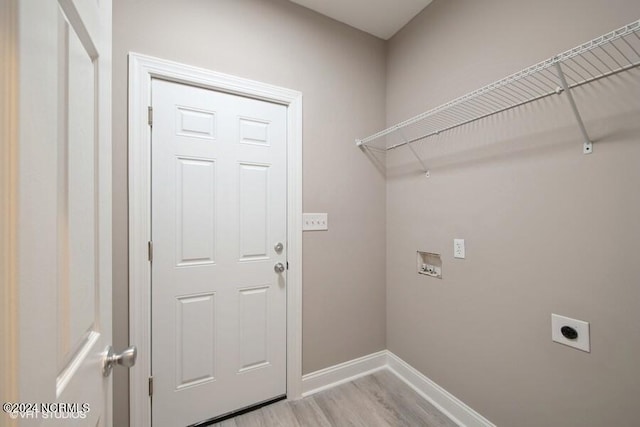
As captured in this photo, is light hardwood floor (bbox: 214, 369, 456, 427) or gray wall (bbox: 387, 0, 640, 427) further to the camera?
light hardwood floor (bbox: 214, 369, 456, 427)

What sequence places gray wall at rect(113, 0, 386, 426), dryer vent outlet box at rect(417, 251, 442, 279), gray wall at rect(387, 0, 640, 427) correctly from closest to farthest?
gray wall at rect(387, 0, 640, 427)
gray wall at rect(113, 0, 386, 426)
dryer vent outlet box at rect(417, 251, 442, 279)

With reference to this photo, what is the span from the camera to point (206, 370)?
4.97 ft

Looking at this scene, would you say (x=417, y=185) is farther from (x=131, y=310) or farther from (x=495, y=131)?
(x=131, y=310)

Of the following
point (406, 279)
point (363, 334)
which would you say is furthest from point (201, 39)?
point (363, 334)

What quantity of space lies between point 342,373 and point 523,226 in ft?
5.13

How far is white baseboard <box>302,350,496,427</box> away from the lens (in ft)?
4.96

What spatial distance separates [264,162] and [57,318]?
1.37m

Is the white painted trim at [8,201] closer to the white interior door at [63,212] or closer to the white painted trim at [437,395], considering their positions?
the white interior door at [63,212]

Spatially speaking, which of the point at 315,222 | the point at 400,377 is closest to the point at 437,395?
the point at 400,377

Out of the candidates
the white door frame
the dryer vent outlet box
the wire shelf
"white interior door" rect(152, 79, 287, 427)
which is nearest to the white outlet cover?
the dryer vent outlet box

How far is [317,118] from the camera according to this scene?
1864mm

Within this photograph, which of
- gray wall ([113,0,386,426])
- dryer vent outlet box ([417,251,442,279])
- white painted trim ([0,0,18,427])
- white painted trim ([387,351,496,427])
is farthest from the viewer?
dryer vent outlet box ([417,251,442,279])

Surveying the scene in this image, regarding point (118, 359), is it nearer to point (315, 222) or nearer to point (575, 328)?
point (315, 222)

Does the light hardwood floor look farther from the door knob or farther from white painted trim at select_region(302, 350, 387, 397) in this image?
the door knob
